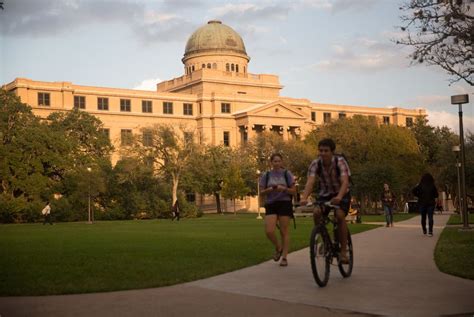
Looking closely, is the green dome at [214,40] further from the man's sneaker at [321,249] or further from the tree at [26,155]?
the man's sneaker at [321,249]

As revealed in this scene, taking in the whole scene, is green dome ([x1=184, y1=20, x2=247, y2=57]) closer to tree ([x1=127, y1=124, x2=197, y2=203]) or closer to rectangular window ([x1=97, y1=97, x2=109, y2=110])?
rectangular window ([x1=97, y1=97, x2=109, y2=110])

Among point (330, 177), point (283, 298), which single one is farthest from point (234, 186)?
point (283, 298)

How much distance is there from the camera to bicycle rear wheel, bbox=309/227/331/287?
31.6 feet

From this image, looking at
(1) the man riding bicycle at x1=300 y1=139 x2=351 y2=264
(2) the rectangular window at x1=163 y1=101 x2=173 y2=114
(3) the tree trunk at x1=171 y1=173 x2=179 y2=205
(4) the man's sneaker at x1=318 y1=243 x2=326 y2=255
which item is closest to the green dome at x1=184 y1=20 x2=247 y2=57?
(2) the rectangular window at x1=163 y1=101 x2=173 y2=114

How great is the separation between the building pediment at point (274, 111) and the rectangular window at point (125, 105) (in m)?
15.1

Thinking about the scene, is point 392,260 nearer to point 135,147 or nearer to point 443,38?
point 443,38

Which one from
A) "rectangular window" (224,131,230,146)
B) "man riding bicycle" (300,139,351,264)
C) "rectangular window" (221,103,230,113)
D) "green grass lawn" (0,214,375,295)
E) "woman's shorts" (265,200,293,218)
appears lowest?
"green grass lawn" (0,214,375,295)

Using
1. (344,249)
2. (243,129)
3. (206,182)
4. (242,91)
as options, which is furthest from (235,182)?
(344,249)

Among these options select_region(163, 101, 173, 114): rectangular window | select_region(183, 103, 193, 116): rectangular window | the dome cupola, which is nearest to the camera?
select_region(163, 101, 173, 114): rectangular window

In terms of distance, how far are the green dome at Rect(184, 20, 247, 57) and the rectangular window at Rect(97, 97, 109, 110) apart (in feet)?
64.2

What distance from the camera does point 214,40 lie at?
370 ft

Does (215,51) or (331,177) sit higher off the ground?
(215,51)

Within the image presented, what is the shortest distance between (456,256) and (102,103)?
293 feet

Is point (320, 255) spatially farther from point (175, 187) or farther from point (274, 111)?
point (274, 111)
